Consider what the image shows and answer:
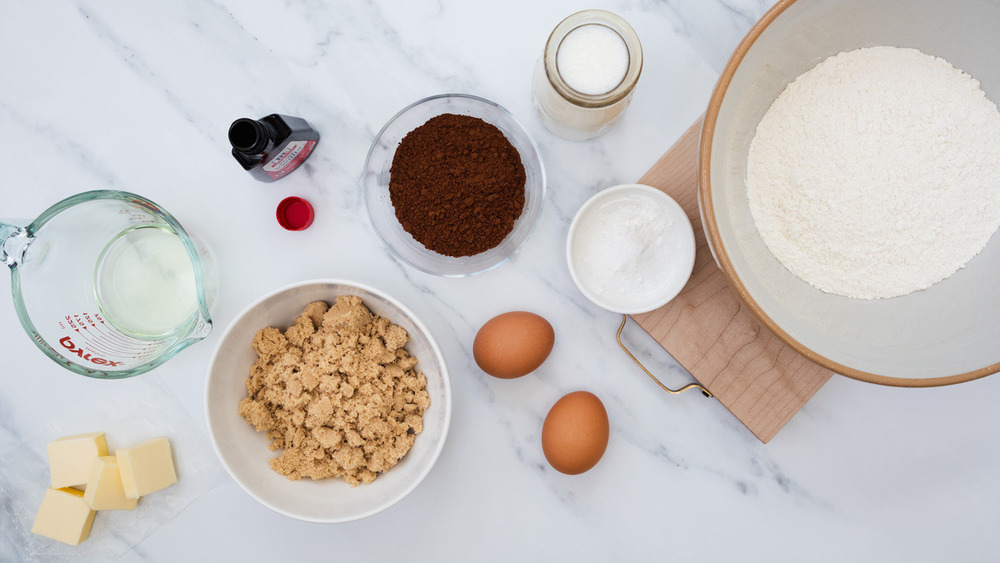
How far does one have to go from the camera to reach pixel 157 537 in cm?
124

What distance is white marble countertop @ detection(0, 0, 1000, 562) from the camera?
3.93 ft

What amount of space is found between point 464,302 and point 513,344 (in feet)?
0.59

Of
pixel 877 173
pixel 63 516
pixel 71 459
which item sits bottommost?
pixel 63 516

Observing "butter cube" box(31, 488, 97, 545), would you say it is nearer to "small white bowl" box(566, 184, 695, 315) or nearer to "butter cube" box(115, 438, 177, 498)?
"butter cube" box(115, 438, 177, 498)

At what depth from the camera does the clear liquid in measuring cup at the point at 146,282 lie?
3.84ft

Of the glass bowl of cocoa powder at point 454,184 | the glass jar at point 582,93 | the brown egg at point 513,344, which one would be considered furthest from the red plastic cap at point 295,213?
the glass jar at point 582,93

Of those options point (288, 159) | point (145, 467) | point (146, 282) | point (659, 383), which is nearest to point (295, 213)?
point (288, 159)

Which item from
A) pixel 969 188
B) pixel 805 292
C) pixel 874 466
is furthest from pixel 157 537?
pixel 969 188

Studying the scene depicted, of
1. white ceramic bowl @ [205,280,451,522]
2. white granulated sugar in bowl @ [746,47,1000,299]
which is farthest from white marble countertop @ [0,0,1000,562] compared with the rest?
white granulated sugar in bowl @ [746,47,1000,299]

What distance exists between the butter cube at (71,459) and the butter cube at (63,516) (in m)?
0.03

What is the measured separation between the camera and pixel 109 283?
1.18m

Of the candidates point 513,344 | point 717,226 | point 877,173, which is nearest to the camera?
point 717,226

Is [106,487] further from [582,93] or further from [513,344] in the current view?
[582,93]

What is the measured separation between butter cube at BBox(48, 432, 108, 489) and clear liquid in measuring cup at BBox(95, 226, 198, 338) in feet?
0.92
